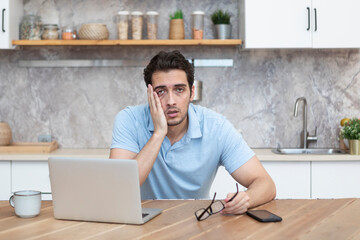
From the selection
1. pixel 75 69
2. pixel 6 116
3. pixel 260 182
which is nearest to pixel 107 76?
pixel 75 69

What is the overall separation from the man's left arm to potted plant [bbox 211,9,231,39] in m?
1.53

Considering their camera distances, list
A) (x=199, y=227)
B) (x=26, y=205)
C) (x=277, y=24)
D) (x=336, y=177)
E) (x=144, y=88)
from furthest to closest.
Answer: (x=144, y=88) < (x=277, y=24) < (x=336, y=177) < (x=26, y=205) < (x=199, y=227)

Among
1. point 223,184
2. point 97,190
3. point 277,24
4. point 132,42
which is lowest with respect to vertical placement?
point 223,184

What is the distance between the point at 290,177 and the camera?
313 centimetres

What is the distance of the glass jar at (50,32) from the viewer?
3.51 m

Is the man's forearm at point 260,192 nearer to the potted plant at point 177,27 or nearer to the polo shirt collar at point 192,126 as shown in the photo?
the polo shirt collar at point 192,126

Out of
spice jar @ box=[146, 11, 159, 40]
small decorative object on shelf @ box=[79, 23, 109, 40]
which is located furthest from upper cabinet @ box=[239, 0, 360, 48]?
small decorative object on shelf @ box=[79, 23, 109, 40]

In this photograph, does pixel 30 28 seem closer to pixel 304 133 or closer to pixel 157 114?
pixel 157 114

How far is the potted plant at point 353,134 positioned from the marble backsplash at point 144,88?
0.45 meters

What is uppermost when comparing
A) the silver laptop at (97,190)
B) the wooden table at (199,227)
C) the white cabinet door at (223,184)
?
the silver laptop at (97,190)

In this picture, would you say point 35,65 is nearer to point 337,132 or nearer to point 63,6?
point 63,6

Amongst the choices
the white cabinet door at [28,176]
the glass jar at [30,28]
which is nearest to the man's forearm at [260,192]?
the white cabinet door at [28,176]

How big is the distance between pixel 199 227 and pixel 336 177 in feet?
6.18

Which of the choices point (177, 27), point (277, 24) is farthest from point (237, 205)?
point (177, 27)
